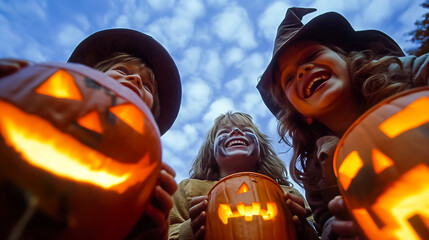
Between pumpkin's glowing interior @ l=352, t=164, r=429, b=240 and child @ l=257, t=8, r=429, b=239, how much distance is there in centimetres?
58

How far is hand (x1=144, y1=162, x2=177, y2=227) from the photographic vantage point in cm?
144

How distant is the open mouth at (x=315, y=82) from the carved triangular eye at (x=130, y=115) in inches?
58.1

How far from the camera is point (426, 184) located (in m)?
1.05

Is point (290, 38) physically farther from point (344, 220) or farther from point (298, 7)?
point (344, 220)

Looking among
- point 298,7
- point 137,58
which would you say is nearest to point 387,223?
point 137,58

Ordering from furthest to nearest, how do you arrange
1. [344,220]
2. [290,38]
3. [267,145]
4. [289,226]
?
1. [267,145]
2. [290,38]
3. [289,226]
4. [344,220]

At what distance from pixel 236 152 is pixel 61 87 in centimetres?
203

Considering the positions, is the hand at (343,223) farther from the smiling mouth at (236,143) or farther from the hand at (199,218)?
the smiling mouth at (236,143)

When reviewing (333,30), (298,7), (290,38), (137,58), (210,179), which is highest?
(298,7)

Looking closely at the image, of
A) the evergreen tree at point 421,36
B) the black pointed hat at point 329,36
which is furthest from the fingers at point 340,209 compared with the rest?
the evergreen tree at point 421,36

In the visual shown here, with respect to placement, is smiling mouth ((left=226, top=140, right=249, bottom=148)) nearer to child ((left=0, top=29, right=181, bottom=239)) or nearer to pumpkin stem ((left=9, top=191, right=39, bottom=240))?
child ((left=0, top=29, right=181, bottom=239))

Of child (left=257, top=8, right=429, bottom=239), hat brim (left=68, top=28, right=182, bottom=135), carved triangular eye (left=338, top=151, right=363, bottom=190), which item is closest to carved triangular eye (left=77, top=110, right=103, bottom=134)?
carved triangular eye (left=338, top=151, right=363, bottom=190)

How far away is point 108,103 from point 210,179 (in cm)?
221

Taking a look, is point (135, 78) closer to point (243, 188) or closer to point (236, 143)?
point (243, 188)
